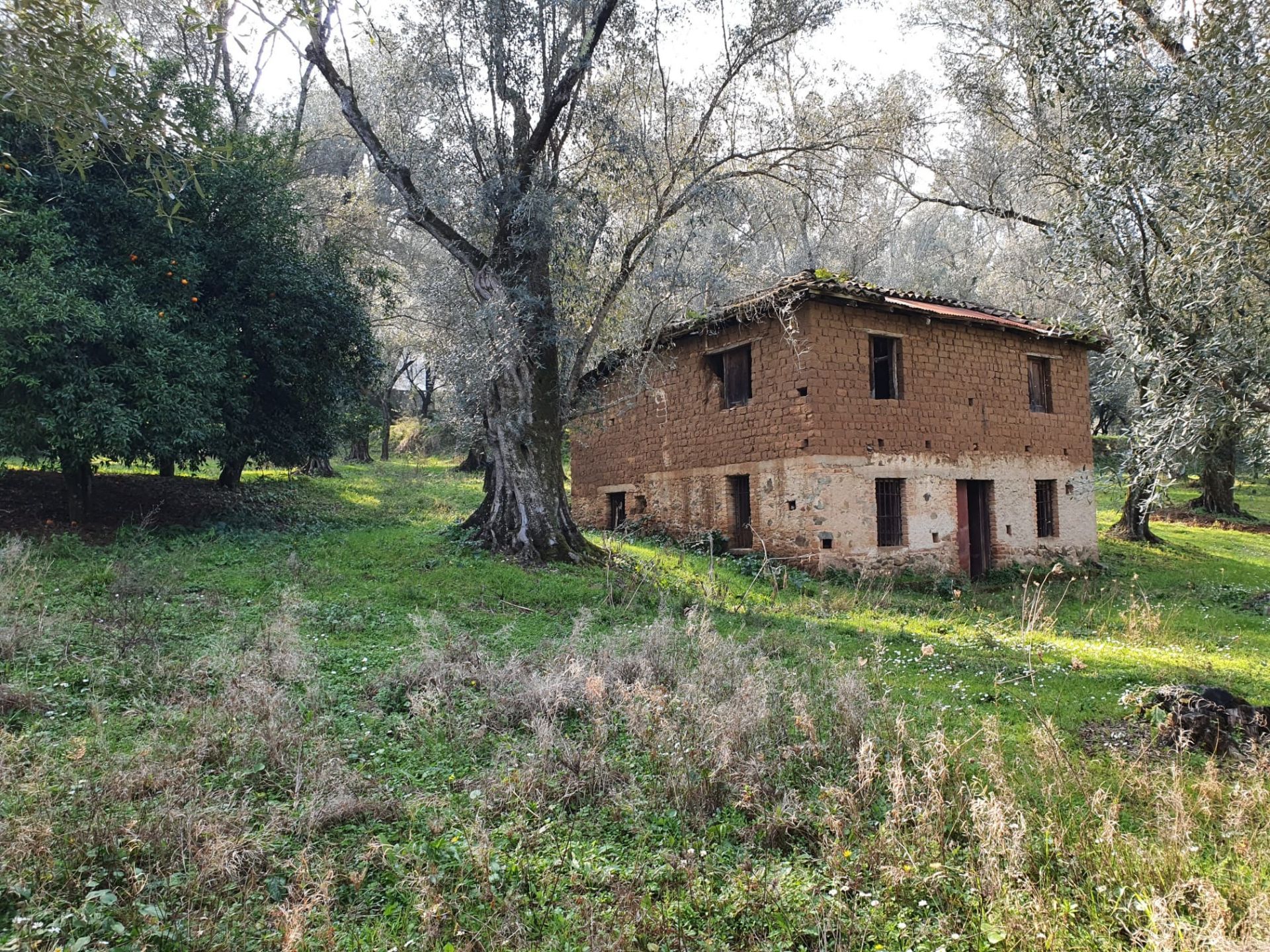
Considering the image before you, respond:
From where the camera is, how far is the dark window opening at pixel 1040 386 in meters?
18.7

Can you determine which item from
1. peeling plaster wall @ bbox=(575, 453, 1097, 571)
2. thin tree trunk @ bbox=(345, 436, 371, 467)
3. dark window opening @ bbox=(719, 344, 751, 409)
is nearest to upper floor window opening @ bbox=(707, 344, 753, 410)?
dark window opening @ bbox=(719, 344, 751, 409)

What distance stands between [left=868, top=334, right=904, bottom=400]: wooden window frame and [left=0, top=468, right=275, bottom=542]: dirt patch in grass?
12720 millimetres

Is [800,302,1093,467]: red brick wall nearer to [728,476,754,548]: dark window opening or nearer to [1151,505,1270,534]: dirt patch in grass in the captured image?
[728,476,754,548]: dark window opening

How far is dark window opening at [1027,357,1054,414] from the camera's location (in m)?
18.7

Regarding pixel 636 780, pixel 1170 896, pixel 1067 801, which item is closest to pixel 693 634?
pixel 636 780

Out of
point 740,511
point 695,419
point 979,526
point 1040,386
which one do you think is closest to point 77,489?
point 695,419

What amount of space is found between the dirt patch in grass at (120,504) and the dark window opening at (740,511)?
956 centimetres

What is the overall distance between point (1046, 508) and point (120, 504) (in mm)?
19941

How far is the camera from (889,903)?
4.03m

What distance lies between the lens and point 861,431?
50.0 feet

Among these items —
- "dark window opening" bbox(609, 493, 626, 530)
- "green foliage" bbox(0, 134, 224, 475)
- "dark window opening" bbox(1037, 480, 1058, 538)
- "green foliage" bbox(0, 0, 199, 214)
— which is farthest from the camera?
"dark window opening" bbox(609, 493, 626, 530)

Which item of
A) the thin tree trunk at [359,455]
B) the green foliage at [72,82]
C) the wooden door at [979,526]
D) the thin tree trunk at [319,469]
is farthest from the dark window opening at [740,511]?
the thin tree trunk at [359,455]

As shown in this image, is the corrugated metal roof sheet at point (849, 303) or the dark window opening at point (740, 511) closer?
the corrugated metal roof sheet at point (849, 303)

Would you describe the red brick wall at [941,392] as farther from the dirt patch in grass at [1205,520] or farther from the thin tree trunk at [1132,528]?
the dirt patch in grass at [1205,520]
